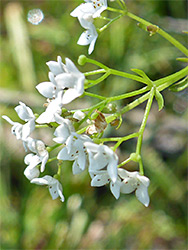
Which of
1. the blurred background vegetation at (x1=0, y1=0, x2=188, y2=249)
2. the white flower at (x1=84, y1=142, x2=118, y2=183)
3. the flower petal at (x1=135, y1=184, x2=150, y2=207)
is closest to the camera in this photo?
the white flower at (x1=84, y1=142, x2=118, y2=183)

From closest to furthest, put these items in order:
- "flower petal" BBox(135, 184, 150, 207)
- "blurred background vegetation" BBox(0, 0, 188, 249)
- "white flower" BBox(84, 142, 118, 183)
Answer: "white flower" BBox(84, 142, 118, 183) → "flower petal" BBox(135, 184, 150, 207) → "blurred background vegetation" BBox(0, 0, 188, 249)

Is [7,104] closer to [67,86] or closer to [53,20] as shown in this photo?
[53,20]

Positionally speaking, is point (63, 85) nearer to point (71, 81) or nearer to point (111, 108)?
point (71, 81)

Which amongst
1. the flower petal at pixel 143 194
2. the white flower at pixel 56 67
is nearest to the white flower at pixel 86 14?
the white flower at pixel 56 67

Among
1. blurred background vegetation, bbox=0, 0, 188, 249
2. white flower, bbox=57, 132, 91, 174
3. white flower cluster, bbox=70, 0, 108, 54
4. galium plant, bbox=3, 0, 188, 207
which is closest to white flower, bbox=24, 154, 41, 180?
galium plant, bbox=3, 0, 188, 207

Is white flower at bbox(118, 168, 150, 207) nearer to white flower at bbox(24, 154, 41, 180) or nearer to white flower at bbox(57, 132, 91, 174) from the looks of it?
white flower at bbox(57, 132, 91, 174)

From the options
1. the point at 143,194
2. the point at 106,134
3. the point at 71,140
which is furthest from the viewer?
the point at 106,134

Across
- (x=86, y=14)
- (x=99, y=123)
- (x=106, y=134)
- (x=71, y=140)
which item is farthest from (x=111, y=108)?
(x=106, y=134)
